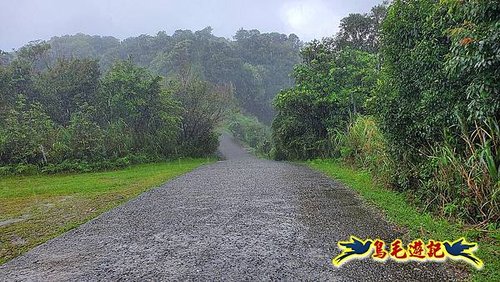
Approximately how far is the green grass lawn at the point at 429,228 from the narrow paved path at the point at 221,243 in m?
0.23

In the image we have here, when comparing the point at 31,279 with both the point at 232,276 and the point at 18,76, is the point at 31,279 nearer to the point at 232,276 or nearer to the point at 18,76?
the point at 232,276

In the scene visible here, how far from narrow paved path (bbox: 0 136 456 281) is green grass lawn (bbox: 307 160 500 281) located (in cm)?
23

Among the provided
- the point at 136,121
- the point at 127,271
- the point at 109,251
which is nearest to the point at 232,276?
the point at 127,271

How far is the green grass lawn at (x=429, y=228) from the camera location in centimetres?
351

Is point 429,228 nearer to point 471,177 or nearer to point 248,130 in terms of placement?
point 471,177

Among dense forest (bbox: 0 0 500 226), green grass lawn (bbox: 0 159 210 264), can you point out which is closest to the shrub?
dense forest (bbox: 0 0 500 226)

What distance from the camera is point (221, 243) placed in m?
4.59

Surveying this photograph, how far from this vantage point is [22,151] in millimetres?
15211

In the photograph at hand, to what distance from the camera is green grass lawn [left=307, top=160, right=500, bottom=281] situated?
11.5 feet

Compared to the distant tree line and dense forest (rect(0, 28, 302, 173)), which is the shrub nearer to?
the distant tree line

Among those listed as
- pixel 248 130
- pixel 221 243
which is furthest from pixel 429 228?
pixel 248 130

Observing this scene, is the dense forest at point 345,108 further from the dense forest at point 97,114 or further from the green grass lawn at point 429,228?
the green grass lawn at point 429,228

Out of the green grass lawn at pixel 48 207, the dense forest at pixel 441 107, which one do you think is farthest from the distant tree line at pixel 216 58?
the dense forest at pixel 441 107

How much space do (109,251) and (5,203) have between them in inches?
222
